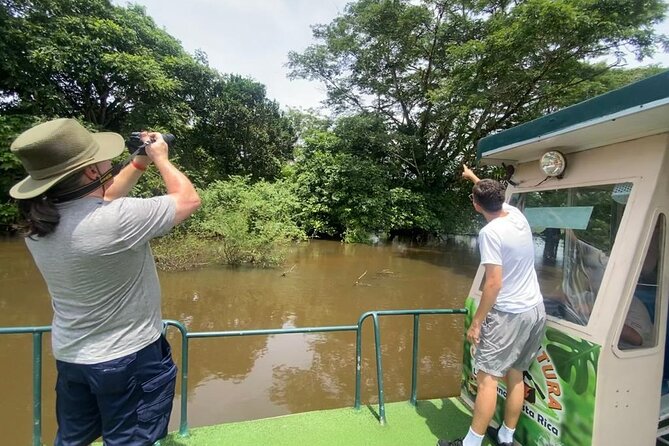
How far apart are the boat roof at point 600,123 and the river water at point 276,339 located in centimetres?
391

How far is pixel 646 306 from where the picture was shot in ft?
7.23

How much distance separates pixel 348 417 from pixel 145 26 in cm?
2143

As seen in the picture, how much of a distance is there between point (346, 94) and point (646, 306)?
19.6 metres

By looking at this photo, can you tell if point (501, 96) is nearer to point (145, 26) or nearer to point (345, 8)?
point (345, 8)

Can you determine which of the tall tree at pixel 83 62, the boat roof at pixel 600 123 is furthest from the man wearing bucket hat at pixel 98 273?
the tall tree at pixel 83 62

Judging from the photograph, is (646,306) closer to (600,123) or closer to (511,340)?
(511,340)

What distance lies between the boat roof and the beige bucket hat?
7.90 feet

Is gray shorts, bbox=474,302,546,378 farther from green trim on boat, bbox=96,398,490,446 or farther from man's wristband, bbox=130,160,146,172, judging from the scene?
man's wristband, bbox=130,160,146,172

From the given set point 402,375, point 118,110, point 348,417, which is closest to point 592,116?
point 348,417

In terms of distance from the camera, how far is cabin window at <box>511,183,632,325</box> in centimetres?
228

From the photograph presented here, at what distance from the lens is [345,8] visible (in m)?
18.8

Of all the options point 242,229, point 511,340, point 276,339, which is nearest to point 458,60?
point 242,229

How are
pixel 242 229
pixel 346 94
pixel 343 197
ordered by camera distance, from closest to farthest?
pixel 242 229
pixel 343 197
pixel 346 94

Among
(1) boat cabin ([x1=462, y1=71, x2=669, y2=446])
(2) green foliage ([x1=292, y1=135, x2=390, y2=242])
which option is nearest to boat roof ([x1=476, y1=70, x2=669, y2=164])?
(1) boat cabin ([x1=462, y1=71, x2=669, y2=446])
